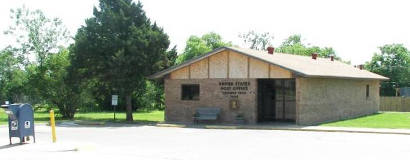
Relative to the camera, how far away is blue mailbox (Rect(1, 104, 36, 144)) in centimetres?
1585

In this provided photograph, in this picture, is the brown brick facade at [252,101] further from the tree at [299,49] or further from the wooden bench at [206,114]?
the tree at [299,49]

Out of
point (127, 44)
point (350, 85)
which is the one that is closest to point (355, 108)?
point (350, 85)

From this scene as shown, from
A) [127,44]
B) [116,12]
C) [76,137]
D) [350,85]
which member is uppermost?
[116,12]

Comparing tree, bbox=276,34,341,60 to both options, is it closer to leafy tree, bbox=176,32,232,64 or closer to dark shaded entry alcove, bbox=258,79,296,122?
leafy tree, bbox=176,32,232,64

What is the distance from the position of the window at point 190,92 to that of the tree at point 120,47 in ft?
7.40

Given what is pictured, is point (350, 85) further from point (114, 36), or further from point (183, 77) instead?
point (114, 36)

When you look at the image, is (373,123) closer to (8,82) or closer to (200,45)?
(200,45)

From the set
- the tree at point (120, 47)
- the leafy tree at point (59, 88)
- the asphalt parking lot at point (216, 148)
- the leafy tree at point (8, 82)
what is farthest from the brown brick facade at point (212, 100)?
the leafy tree at point (8, 82)

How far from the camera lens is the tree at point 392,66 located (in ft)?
186

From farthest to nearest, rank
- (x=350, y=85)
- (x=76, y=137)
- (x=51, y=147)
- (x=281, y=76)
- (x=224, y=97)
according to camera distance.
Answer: (x=350, y=85) < (x=224, y=97) < (x=281, y=76) < (x=76, y=137) < (x=51, y=147)

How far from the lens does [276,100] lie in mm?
27734

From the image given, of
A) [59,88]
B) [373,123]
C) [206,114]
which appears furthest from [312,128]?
[59,88]

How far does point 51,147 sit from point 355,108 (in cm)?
2125

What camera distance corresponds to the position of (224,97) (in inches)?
1006
